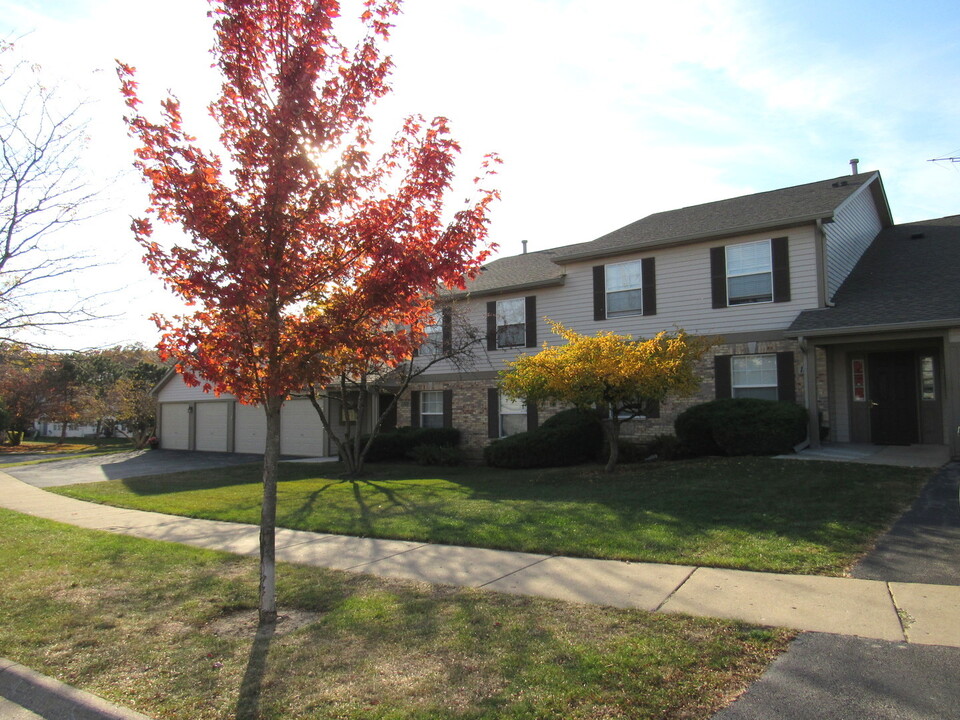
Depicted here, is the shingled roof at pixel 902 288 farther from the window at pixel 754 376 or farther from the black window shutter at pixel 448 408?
the black window shutter at pixel 448 408

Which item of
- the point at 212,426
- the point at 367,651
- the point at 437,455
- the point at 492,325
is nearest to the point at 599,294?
the point at 492,325

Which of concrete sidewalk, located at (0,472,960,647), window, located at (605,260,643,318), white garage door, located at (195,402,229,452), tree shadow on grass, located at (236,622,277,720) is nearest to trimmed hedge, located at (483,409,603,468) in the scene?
window, located at (605,260,643,318)

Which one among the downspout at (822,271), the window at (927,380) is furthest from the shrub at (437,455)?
the window at (927,380)

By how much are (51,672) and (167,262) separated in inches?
120

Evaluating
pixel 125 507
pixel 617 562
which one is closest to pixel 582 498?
pixel 617 562

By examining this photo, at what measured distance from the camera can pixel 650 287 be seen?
55.0 feet

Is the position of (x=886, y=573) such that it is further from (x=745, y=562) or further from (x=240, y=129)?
(x=240, y=129)

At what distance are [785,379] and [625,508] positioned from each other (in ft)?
23.0

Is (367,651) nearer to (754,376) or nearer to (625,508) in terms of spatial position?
(625,508)

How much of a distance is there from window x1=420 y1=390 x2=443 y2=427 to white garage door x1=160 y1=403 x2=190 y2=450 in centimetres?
1347

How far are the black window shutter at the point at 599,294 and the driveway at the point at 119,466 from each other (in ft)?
41.0

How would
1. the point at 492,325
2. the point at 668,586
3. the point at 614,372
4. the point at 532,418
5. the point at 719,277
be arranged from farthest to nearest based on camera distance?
the point at 492,325 → the point at 532,418 → the point at 719,277 → the point at 614,372 → the point at 668,586

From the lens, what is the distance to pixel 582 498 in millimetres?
10633

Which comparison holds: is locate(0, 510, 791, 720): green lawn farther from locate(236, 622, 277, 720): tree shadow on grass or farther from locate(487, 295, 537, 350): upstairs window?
locate(487, 295, 537, 350): upstairs window
